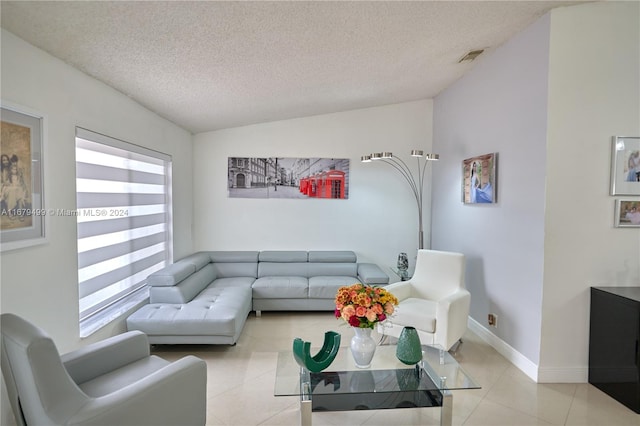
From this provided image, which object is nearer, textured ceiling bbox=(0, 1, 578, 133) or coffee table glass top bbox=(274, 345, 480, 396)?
textured ceiling bbox=(0, 1, 578, 133)

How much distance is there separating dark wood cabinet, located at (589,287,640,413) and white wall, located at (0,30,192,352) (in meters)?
3.90

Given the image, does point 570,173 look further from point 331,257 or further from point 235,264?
point 235,264

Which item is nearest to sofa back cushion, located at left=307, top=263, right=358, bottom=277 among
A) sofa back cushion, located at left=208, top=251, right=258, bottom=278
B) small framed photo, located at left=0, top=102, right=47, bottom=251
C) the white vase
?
sofa back cushion, located at left=208, top=251, right=258, bottom=278

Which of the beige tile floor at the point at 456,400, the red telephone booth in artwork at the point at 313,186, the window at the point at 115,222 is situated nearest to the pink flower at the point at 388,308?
the beige tile floor at the point at 456,400

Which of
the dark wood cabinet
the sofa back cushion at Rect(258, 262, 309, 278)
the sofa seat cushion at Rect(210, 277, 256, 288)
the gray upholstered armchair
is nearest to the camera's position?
the gray upholstered armchair

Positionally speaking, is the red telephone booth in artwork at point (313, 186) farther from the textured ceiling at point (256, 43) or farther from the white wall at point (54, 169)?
the white wall at point (54, 169)

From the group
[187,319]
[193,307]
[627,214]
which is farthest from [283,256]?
[627,214]

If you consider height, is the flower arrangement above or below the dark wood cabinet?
above

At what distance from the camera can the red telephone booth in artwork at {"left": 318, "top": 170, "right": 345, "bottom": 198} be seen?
4.98 metres

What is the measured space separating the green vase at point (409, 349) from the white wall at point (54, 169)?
2.29m

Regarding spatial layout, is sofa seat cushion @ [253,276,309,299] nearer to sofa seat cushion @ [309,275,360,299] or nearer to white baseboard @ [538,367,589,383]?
sofa seat cushion @ [309,275,360,299]

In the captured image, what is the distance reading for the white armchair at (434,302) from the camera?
9.77ft

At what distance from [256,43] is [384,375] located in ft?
8.13

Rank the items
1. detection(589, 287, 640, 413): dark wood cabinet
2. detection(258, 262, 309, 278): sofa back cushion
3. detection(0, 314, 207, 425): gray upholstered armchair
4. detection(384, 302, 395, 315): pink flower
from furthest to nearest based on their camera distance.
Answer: detection(258, 262, 309, 278): sofa back cushion, detection(589, 287, 640, 413): dark wood cabinet, detection(384, 302, 395, 315): pink flower, detection(0, 314, 207, 425): gray upholstered armchair
